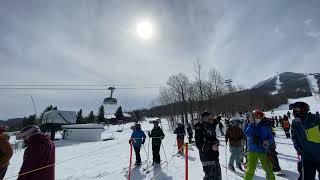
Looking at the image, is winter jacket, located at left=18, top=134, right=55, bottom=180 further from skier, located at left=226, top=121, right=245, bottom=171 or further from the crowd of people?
skier, located at left=226, top=121, right=245, bottom=171

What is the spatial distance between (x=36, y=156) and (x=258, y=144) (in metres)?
4.95

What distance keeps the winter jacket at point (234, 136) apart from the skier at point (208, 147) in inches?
161

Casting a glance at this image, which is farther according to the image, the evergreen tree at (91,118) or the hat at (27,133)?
the evergreen tree at (91,118)

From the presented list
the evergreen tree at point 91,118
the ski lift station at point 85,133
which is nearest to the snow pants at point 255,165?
the ski lift station at point 85,133

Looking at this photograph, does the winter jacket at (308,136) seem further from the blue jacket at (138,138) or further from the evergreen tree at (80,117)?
the evergreen tree at (80,117)

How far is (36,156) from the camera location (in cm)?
493

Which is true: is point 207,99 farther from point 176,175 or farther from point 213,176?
point 213,176

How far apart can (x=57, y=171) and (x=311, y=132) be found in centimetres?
1200

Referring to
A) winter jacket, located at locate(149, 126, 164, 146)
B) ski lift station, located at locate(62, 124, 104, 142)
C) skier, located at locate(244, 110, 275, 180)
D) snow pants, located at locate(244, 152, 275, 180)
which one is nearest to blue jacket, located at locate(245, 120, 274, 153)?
skier, located at locate(244, 110, 275, 180)

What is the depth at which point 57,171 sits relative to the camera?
14.4 metres

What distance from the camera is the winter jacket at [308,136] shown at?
571 centimetres

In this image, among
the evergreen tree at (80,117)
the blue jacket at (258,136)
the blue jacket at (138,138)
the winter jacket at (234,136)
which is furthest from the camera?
the evergreen tree at (80,117)

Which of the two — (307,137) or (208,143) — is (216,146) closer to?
(208,143)

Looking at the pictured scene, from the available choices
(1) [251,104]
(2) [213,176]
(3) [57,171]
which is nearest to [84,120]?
(1) [251,104]
